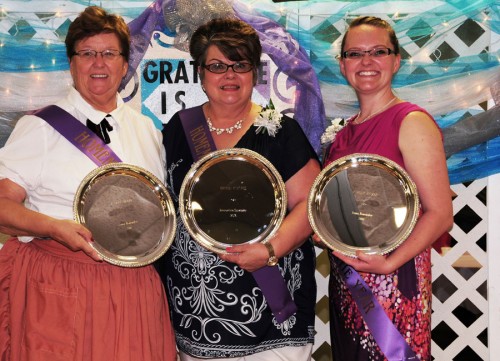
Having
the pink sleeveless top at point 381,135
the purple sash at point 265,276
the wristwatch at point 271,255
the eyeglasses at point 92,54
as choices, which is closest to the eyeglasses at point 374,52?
the pink sleeveless top at point 381,135

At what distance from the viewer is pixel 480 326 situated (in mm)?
3330

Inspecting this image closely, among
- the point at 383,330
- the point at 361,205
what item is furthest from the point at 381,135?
the point at 383,330

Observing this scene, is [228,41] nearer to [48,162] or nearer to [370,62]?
[370,62]

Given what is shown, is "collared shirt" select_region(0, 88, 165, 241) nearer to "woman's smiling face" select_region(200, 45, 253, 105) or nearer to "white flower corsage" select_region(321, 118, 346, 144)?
"woman's smiling face" select_region(200, 45, 253, 105)

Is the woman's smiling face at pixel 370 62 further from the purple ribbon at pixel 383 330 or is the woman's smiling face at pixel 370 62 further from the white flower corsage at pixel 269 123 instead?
the purple ribbon at pixel 383 330

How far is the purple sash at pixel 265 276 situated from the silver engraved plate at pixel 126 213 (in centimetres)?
21

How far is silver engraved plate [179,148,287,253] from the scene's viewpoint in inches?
87.5

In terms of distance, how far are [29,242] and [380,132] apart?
1.24 m

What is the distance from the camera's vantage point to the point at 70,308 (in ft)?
7.01

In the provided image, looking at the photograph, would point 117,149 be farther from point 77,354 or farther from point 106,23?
point 77,354

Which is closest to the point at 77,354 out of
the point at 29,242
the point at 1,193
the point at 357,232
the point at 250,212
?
the point at 29,242

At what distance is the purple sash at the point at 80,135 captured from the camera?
7.23 feet

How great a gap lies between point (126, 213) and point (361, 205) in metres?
0.77

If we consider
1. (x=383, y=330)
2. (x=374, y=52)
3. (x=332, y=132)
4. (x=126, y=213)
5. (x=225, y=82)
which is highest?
(x=374, y=52)
